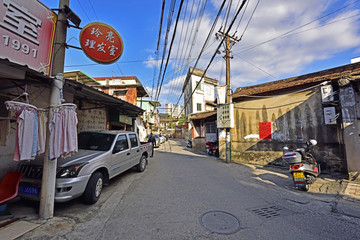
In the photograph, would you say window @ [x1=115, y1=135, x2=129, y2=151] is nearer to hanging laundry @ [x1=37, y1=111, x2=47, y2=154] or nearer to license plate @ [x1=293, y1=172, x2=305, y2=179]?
hanging laundry @ [x1=37, y1=111, x2=47, y2=154]

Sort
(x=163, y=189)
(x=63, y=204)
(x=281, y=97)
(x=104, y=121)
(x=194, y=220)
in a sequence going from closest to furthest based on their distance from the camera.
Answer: (x=194, y=220)
(x=63, y=204)
(x=163, y=189)
(x=281, y=97)
(x=104, y=121)

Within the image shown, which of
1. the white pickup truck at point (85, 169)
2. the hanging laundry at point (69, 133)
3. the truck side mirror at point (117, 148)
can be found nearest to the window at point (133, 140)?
the white pickup truck at point (85, 169)

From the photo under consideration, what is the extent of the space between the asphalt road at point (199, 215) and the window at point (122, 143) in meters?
1.27

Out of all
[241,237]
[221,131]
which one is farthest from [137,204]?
[221,131]

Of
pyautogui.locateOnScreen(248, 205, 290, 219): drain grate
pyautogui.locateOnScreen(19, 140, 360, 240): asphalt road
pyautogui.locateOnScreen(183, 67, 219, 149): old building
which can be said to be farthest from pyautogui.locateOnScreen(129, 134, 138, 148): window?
pyautogui.locateOnScreen(183, 67, 219, 149): old building

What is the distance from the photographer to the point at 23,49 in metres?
3.35

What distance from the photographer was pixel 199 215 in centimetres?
333

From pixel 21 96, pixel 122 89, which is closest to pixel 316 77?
pixel 21 96

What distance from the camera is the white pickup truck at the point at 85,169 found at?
131 inches

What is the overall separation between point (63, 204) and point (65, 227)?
3.86 feet

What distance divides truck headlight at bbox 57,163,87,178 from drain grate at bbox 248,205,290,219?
12.9 ft

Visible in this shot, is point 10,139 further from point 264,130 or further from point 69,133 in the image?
point 264,130

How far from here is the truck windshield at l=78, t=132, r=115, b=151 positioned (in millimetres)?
4746

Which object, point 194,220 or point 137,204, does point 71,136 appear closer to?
point 137,204
